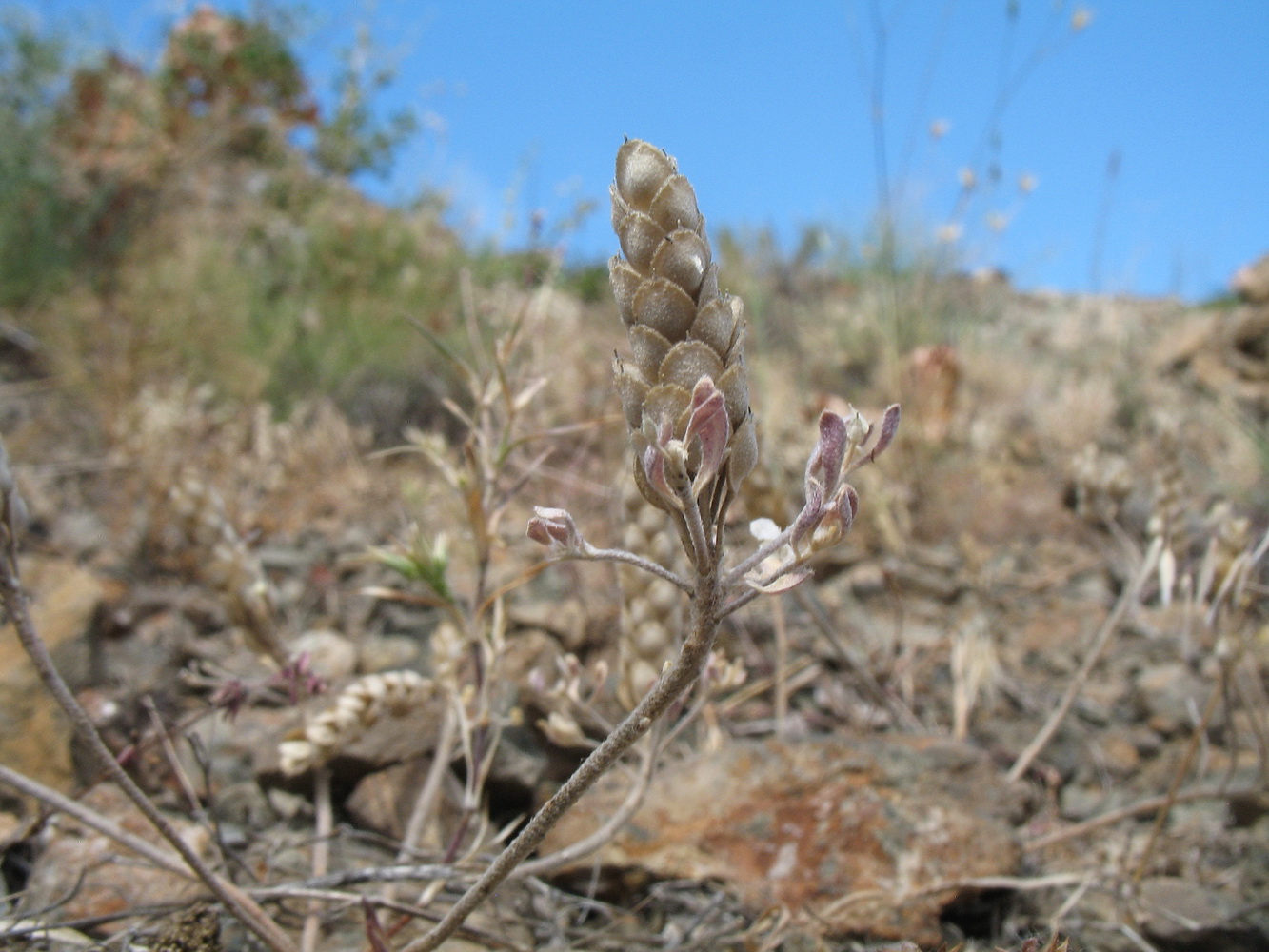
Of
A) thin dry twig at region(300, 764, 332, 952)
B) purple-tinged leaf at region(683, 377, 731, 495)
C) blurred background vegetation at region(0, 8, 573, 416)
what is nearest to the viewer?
purple-tinged leaf at region(683, 377, 731, 495)

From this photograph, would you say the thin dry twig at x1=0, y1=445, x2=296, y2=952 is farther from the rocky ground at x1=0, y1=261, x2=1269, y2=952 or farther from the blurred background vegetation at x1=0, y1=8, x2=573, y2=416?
the blurred background vegetation at x1=0, y1=8, x2=573, y2=416

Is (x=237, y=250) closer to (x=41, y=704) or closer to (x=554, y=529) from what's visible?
(x=41, y=704)

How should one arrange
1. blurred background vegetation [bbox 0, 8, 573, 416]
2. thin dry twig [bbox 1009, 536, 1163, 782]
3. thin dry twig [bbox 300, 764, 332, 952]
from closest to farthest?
1. thin dry twig [bbox 300, 764, 332, 952]
2. thin dry twig [bbox 1009, 536, 1163, 782]
3. blurred background vegetation [bbox 0, 8, 573, 416]

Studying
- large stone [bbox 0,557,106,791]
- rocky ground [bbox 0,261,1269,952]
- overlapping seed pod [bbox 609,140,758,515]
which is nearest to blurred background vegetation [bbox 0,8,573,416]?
rocky ground [bbox 0,261,1269,952]

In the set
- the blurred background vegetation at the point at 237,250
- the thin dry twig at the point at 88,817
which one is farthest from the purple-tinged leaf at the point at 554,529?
the blurred background vegetation at the point at 237,250

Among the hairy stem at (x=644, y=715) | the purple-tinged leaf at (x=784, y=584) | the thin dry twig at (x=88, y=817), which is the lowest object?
the thin dry twig at (x=88, y=817)

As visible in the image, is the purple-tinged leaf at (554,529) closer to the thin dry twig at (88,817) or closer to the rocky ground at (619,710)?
the rocky ground at (619,710)

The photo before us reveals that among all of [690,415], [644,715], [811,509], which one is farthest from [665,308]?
[644,715]

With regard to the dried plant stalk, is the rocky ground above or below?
below
